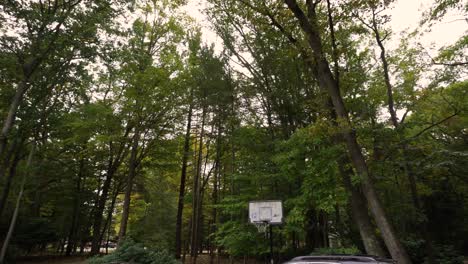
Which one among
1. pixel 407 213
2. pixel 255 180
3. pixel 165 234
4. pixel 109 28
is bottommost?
pixel 165 234

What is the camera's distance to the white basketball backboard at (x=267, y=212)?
24.3 feet

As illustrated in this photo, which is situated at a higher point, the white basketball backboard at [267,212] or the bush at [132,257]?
the white basketball backboard at [267,212]

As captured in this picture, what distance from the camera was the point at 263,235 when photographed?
34.0 ft

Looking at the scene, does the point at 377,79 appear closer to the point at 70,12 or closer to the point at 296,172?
the point at 296,172

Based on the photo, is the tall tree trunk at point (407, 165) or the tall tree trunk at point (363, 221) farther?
the tall tree trunk at point (407, 165)

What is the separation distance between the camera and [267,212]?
7621mm

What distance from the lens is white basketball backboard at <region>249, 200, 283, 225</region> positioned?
7.39 m

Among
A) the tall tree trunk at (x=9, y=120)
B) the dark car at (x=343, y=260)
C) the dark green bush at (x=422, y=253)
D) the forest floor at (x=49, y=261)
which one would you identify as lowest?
the forest floor at (x=49, y=261)

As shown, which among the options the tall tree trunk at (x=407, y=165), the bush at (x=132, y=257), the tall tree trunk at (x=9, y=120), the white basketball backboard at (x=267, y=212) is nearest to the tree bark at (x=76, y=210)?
the tall tree trunk at (x=9, y=120)

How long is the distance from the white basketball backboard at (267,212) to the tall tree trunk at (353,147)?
232 cm

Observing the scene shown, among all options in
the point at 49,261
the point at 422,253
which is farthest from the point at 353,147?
the point at 49,261

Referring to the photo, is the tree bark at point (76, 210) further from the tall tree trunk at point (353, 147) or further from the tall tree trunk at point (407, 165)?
the tall tree trunk at point (407, 165)

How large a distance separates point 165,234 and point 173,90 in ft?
36.6

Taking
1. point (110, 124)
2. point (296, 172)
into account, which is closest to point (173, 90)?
point (110, 124)
